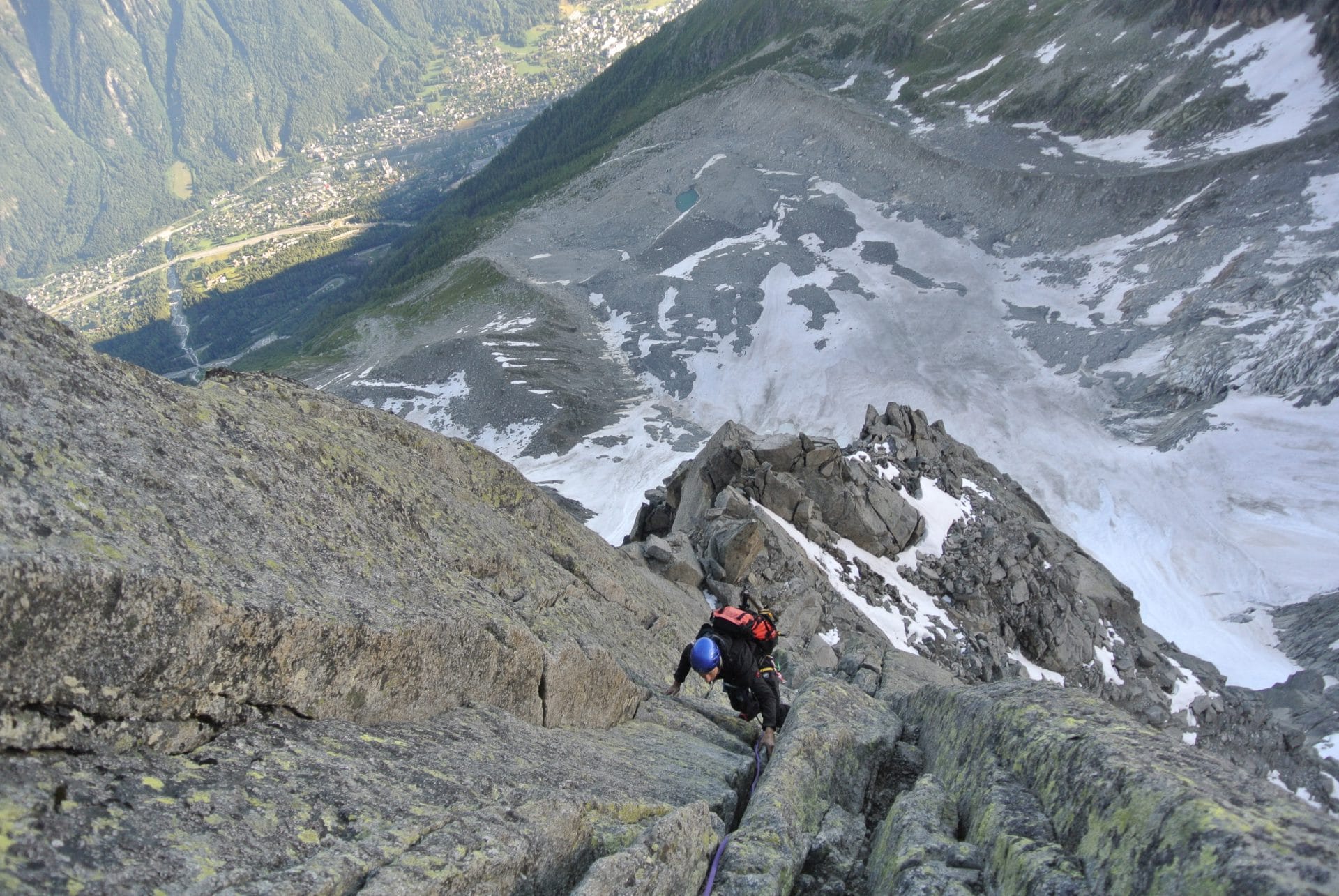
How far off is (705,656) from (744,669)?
2.71 feet

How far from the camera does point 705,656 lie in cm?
1184

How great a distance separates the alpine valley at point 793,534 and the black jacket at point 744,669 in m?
0.39

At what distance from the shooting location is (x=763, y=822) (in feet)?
27.5

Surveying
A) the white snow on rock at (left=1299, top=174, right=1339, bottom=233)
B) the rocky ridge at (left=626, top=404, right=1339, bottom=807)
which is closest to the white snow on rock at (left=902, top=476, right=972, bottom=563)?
the rocky ridge at (left=626, top=404, right=1339, bottom=807)

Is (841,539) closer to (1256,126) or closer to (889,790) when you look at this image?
(889,790)

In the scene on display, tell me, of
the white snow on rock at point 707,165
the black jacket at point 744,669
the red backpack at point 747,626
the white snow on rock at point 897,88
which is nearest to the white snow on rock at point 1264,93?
the white snow on rock at point 897,88

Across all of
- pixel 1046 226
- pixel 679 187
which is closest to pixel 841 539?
pixel 1046 226

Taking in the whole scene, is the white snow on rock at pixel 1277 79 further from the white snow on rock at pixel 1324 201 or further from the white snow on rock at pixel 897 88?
the white snow on rock at pixel 897 88

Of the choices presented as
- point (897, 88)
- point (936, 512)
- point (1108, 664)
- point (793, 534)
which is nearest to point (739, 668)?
point (793, 534)

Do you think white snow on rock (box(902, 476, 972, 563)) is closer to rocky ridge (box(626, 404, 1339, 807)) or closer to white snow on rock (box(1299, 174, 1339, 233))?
rocky ridge (box(626, 404, 1339, 807))

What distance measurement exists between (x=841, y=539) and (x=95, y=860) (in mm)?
33166

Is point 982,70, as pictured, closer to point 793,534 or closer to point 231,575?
point 793,534

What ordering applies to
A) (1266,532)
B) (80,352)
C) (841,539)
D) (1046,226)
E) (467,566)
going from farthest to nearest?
1. (1046,226)
2. (1266,532)
3. (841,539)
4. (467,566)
5. (80,352)

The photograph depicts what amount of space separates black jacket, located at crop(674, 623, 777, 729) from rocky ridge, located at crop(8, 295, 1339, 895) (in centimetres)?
77
